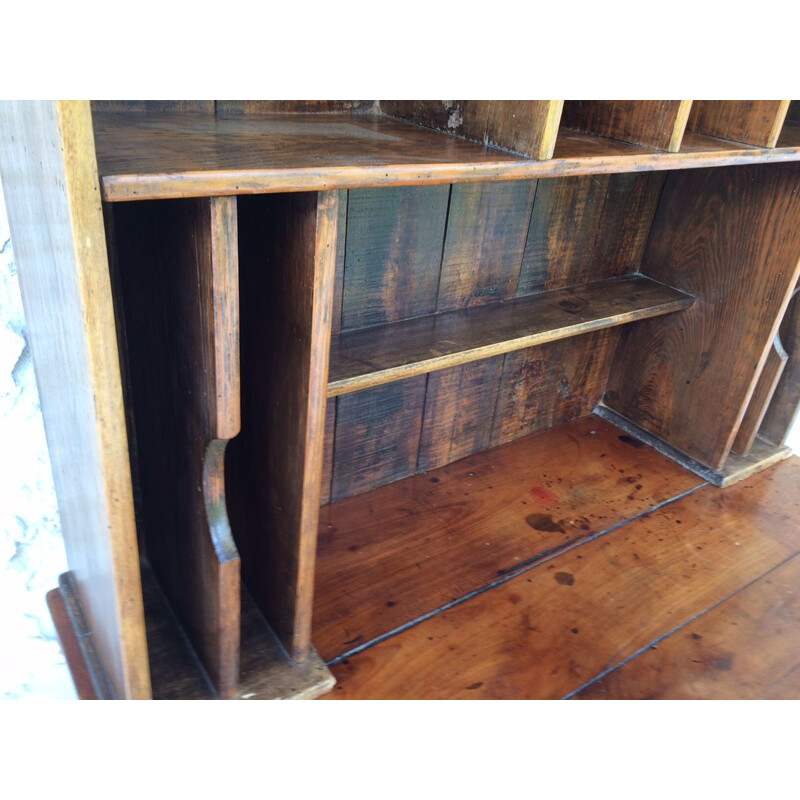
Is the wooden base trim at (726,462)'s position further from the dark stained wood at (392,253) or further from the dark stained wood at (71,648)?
the dark stained wood at (71,648)

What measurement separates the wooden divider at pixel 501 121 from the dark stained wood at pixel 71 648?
933 millimetres

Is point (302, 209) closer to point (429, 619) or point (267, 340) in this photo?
point (267, 340)

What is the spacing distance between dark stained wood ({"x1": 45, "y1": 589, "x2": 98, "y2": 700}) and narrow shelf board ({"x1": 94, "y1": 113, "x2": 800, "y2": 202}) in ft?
2.43

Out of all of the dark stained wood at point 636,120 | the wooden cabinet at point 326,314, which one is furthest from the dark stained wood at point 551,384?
the dark stained wood at point 636,120

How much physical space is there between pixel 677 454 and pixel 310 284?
125 centimetres

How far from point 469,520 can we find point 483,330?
40 centimetres

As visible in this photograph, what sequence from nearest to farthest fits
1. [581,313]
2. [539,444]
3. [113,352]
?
[113,352], [581,313], [539,444]

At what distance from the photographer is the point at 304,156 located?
2.69 feet

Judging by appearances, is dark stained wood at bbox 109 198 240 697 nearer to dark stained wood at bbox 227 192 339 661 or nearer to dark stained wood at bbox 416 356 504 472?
dark stained wood at bbox 227 192 339 661

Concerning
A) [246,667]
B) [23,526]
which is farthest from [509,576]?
[23,526]

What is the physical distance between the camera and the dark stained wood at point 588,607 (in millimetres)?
1185

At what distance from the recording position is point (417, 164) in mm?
865

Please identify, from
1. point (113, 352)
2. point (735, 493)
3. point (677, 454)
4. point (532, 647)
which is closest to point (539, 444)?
point (677, 454)

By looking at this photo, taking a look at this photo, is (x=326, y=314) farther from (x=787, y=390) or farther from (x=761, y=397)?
(x=787, y=390)
